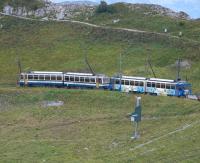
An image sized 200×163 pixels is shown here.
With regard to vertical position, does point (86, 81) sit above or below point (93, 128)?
above

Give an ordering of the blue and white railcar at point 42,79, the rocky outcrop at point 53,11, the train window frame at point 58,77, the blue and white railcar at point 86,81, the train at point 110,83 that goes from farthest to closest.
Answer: the rocky outcrop at point 53,11 < the blue and white railcar at point 42,79 < the train window frame at point 58,77 < the blue and white railcar at point 86,81 < the train at point 110,83

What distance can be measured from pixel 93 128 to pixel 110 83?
27.9 meters

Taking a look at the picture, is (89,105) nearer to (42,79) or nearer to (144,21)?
(42,79)

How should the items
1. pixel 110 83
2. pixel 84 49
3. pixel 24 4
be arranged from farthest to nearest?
pixel 24 4 → pixel 84 49 → pixel 110 83

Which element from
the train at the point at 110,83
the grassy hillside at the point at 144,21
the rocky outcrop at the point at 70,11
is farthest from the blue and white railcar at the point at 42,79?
the rocky outcrop at the point at 70,11

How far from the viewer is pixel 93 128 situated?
3024 inches

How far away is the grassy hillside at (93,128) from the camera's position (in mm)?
57688

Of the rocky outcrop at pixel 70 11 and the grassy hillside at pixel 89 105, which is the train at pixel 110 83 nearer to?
the grassy hillside at pixel 89 105

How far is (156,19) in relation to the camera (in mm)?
156125

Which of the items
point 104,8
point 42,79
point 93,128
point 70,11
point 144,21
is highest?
point 104,8

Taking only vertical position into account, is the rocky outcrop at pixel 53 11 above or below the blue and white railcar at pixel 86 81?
above

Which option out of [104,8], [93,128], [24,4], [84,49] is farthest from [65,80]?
[24,4]

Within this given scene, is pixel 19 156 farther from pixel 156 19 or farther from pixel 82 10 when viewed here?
pixel 82 10

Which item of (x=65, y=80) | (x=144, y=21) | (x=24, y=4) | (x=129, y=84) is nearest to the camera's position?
(x=129, y=84)
